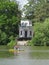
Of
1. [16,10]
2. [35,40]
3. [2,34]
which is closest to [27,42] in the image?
[35,40]

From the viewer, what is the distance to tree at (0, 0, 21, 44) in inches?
3196

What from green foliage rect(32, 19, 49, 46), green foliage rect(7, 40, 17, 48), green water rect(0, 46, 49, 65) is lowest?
green foliage rect(7, 40, 17, 48)

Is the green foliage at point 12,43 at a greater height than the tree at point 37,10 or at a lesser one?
lesser

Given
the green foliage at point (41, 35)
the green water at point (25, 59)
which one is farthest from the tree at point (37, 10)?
the green water at point (25, 59)

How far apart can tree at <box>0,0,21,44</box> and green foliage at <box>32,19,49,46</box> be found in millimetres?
8284

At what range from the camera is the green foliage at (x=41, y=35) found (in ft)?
236

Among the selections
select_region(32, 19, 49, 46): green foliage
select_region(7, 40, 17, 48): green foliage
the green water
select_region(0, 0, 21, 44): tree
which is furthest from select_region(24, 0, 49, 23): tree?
the green water

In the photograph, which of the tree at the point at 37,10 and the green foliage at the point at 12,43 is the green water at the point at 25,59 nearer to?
the green foliage at the point at 12,43

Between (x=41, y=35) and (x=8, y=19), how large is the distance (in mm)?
11674

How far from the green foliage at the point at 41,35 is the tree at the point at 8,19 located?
828cm

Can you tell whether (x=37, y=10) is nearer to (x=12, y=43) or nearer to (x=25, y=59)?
(x=12, y=43)

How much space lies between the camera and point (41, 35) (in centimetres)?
7325

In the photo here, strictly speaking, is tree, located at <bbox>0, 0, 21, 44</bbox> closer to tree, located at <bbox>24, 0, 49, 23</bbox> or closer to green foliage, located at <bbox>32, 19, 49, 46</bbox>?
tree, located at <bbox>24, 0, 49, 23</bbox>

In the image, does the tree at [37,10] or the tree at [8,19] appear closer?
the tree at [8,19]
